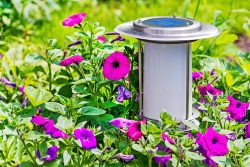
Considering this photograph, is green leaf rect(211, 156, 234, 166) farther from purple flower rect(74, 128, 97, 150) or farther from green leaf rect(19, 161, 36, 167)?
green leaf rect(19, 161, 36, 167)

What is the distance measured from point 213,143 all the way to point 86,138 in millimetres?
395

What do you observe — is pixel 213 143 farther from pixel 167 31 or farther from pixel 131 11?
pixel 131 11

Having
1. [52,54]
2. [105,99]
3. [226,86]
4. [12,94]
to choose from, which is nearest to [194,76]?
[226,86]

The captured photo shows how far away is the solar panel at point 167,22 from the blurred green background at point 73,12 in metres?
0.94

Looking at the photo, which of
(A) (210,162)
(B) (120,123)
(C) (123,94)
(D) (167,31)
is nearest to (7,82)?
(C) (123,94)

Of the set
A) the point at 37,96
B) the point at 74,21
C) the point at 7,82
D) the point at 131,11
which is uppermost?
the point at 74,21

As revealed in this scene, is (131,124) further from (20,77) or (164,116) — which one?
(20,77)

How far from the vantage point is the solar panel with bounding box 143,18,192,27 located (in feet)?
7.13

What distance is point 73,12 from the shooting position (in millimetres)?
4535

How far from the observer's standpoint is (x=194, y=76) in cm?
268

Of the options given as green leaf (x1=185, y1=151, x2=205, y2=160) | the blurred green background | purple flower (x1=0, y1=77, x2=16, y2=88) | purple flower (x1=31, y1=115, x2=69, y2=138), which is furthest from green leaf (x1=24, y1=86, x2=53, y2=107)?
the blurred green background

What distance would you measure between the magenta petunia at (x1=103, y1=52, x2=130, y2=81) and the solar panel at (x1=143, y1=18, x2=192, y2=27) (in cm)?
15

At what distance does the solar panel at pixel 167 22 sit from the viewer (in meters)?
2.17

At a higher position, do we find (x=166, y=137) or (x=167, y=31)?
(x=167, y=31)
